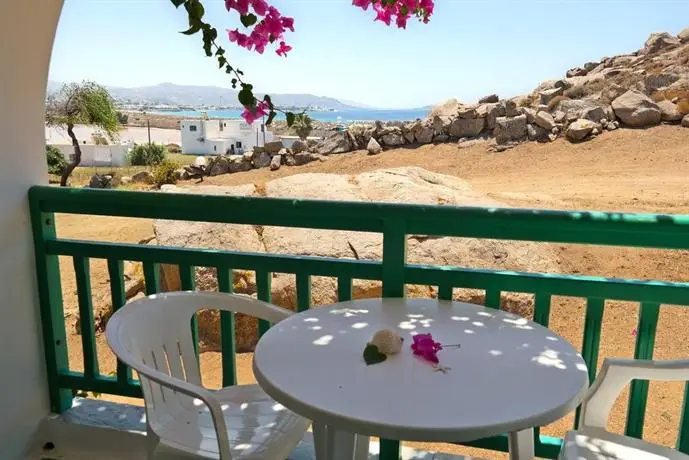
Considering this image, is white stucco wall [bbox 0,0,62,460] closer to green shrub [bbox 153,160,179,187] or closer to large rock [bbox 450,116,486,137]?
green shrub [bbox 153,160,179,187]

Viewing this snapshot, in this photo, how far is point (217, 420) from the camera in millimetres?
1274

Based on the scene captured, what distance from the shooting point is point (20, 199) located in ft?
7.08

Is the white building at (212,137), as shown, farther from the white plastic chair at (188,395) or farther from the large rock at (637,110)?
the white plastic chair at (188,395)

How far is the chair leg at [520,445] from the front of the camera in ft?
4.66

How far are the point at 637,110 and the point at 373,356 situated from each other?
53.3 feet

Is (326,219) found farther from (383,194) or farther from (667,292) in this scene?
(383,194)

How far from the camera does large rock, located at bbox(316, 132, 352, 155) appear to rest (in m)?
16.8

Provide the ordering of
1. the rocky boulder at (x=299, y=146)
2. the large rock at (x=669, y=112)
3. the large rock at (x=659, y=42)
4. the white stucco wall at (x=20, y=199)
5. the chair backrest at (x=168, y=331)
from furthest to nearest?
the large rock at (x=659, y=42)
the rocky boulder at (x=299, y=146)
the large rock at (x=669, y=112)
the white stucco wall at (x=20, y=199)
the chair backrest at (x=168, y=331)

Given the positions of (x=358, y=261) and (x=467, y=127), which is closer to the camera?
(x=358, y=261)

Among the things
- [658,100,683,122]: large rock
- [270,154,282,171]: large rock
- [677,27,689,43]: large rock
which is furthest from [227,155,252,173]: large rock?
[677,27,689,43]: large rock

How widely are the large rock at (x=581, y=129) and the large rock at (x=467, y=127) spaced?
8.12 ft

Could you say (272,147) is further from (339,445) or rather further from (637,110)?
(339,445)

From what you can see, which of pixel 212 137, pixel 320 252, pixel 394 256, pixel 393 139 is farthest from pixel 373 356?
pixel 212 137

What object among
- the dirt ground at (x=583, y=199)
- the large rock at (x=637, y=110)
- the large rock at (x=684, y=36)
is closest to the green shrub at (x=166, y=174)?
the dirt ground at (x=583, y=199)
